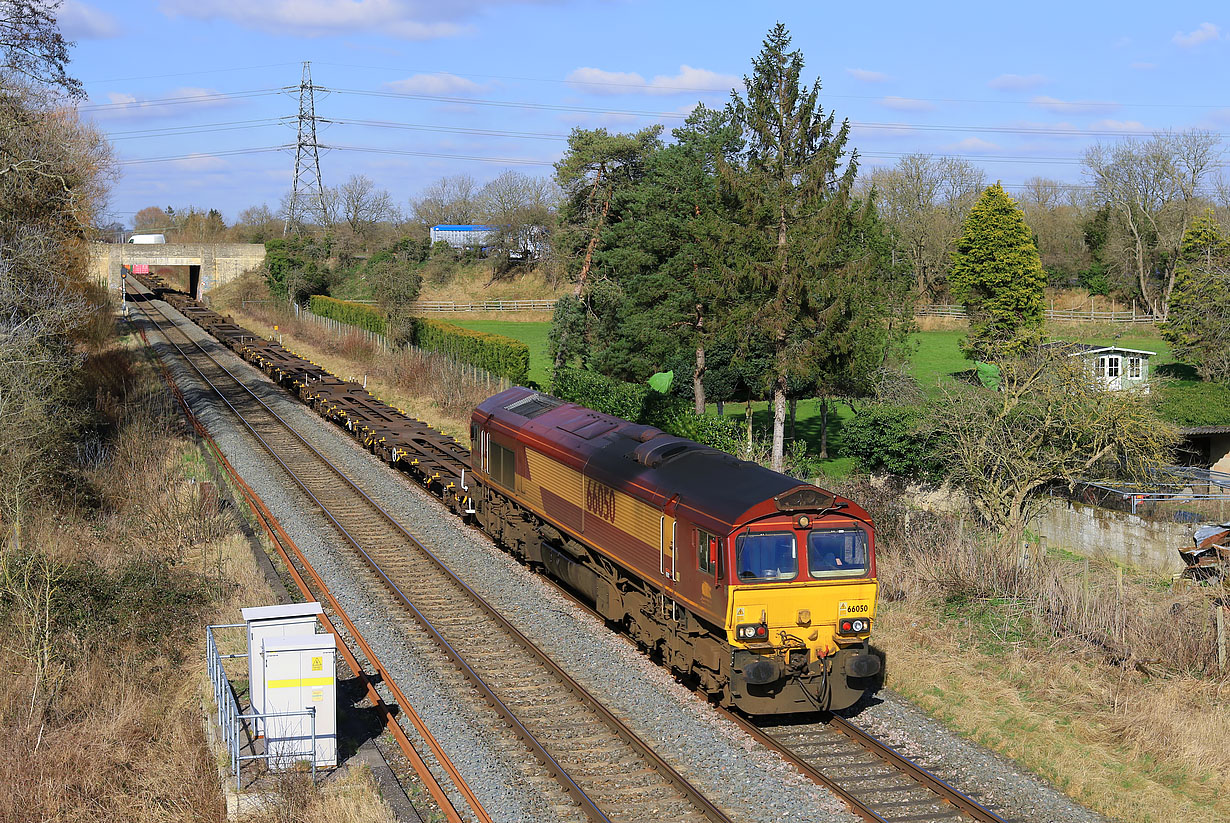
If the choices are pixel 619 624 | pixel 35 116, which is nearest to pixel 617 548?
pixel 619 624

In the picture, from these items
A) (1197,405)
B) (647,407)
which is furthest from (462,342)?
(1197,405)

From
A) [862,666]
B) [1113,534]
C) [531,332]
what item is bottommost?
[1113,534]

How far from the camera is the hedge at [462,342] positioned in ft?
131

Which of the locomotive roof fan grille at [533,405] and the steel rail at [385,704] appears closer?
the steel rail at [385,704]

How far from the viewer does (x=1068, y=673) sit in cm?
1460

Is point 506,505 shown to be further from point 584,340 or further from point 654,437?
point 584,340

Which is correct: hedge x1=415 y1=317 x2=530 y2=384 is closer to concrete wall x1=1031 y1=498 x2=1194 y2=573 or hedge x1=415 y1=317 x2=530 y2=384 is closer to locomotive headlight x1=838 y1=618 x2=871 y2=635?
concrete wall x1=1031 y1=498 x2=1194 y2=573

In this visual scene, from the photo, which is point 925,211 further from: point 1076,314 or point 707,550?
point 707,550

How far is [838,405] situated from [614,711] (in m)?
38.3

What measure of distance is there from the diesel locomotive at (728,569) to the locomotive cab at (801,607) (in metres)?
0.01

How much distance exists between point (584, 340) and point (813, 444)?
10986 mm

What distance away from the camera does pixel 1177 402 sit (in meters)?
38.6

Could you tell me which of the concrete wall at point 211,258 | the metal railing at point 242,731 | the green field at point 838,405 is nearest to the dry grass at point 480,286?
the green field at point 838,405

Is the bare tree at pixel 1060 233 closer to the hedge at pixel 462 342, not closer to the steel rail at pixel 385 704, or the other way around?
the hedge at pixel 462 342
